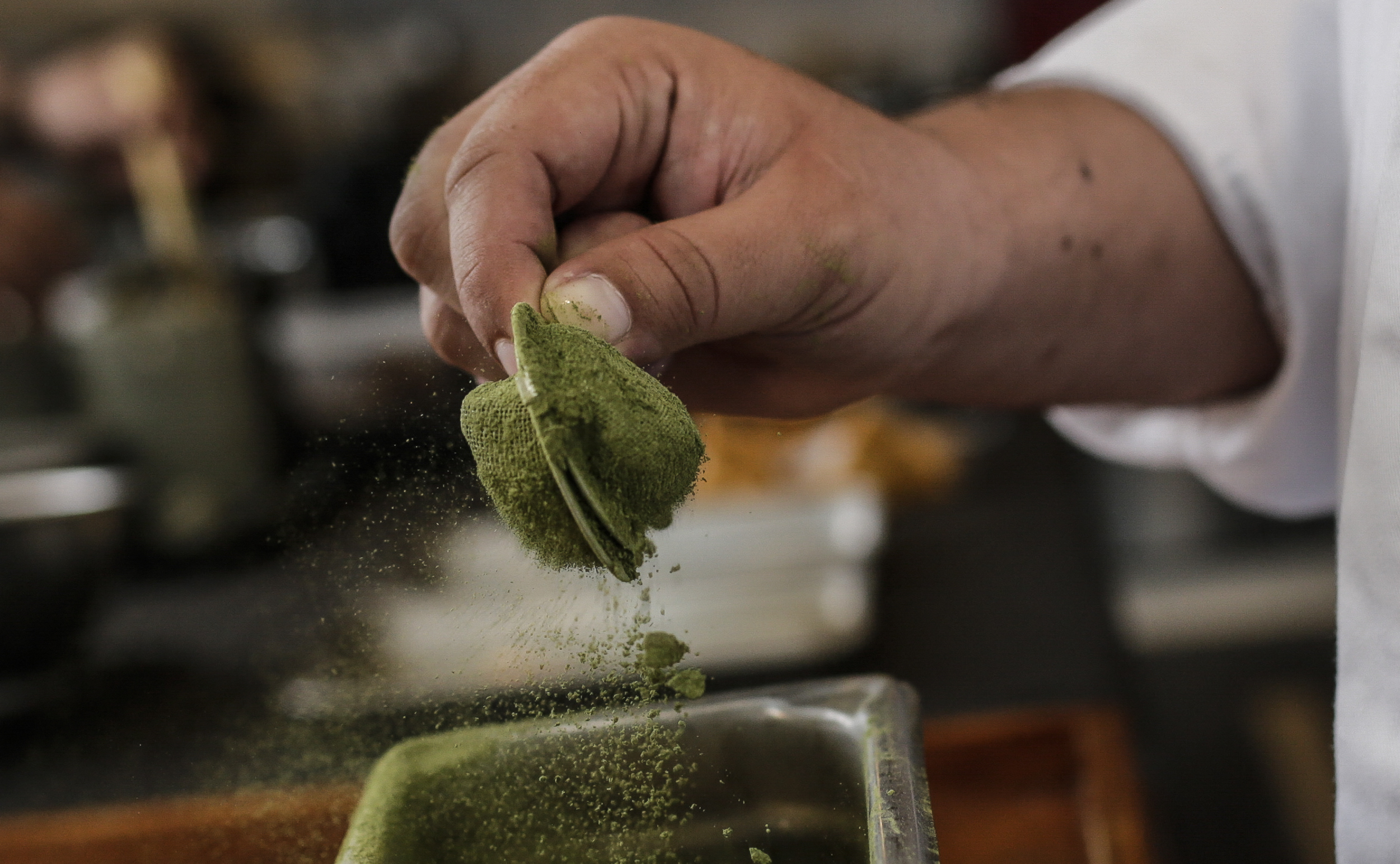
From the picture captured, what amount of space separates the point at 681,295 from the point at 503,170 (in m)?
0.09

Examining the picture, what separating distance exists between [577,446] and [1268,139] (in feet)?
1.72

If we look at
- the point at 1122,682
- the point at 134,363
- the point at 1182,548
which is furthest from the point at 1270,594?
the point at 134,363

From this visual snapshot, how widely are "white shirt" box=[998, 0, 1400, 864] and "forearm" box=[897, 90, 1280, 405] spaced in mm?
24

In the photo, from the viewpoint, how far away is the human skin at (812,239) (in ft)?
1.42

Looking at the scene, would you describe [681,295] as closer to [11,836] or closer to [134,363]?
[11,836]

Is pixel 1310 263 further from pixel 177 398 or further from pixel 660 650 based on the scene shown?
pixel 177 398

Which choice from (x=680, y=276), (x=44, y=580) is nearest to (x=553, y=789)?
(x=680, y=276)

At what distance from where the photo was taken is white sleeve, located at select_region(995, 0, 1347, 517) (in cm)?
65

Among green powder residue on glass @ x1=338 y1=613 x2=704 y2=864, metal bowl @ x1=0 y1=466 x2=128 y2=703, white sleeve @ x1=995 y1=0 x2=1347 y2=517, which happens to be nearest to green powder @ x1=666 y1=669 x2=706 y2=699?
green powder residue on glass @ x1=338 y1=613 x2=704 y2=864

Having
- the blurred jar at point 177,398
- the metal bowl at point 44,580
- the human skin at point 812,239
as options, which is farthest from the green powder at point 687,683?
the blurred jar at point 177,398

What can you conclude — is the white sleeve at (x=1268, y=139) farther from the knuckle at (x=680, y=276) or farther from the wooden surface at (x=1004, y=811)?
the knuckle at (x=680, y=276)

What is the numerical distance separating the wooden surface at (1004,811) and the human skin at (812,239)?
10.1 inches

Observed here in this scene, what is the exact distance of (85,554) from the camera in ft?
2.94

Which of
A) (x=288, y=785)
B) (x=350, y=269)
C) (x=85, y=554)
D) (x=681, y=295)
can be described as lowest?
(x=350, y=269)
